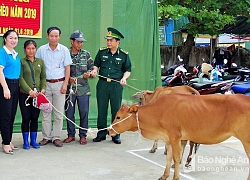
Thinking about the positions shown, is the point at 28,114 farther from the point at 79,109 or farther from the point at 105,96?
the point at 105,96

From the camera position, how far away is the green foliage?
12.3 m

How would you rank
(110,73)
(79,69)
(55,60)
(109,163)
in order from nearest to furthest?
(109,163), (55,60), (79,69), (110,73)

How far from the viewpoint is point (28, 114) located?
556 centimetres

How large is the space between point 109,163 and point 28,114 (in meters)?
1.39

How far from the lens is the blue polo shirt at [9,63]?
16.7 ft

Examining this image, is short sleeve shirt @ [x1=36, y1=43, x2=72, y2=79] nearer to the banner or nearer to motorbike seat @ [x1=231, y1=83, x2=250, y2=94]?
the banner

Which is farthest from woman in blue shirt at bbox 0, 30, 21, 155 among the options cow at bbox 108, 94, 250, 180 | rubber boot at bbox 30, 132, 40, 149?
cow at bbox 108, 94, 250, 180

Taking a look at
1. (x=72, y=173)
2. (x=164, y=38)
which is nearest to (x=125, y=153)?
(x=72, y=173)

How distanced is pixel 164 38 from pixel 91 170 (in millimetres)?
16030

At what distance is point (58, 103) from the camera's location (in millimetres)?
5824

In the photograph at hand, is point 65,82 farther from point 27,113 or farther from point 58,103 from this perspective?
point 27,113

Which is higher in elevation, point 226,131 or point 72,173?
point 226,131

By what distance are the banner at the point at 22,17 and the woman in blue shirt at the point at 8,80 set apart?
1.14m

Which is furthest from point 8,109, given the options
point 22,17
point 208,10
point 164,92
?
point 208,10
